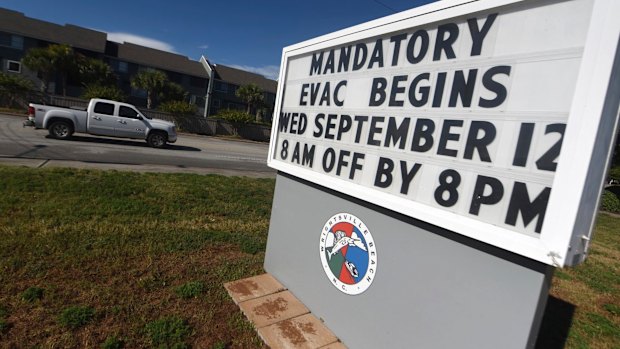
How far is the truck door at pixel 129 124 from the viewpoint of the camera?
1476 centimetres

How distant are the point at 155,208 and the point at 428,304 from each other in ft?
16.4

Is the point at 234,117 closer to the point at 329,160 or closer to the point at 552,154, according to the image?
the point at 329,160

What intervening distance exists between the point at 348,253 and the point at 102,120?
15124 mm

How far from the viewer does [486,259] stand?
1.87 meters

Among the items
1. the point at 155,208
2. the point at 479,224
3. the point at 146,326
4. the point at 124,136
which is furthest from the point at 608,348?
the point at 124,136

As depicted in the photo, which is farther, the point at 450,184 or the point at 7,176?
the point at 7,176

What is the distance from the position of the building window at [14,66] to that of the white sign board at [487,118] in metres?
45.0

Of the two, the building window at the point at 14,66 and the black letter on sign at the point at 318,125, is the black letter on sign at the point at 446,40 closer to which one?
the black letter on sign at the point at 318,125

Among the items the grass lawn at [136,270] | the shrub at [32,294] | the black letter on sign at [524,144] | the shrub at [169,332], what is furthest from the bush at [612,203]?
the shrub at [32,294]

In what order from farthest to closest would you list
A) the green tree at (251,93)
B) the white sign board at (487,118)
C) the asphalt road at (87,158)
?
the green tree at (251,93)
the asphalt road at (87,158)
the white sign board at (487,118)

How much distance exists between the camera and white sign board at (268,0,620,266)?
1518mm

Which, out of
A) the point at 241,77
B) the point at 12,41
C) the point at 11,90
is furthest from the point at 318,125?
the point at 241,77

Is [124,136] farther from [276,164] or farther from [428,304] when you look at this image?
[428,304]

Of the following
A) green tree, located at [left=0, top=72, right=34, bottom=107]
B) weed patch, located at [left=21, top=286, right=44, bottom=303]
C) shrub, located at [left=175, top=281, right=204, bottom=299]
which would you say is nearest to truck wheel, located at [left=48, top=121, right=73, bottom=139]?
weed patch, located at [left=21, top=286, right=44, bottom=303]
